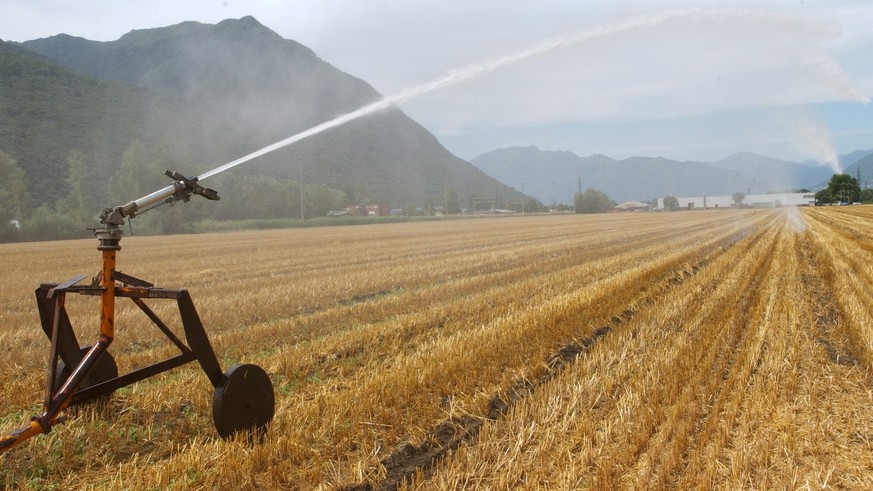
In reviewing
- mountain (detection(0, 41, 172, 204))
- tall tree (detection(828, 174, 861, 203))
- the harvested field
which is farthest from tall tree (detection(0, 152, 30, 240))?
tall tree (detection(828, 174, 861, 203))

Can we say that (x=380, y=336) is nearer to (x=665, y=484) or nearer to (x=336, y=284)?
(x=665, y=484)

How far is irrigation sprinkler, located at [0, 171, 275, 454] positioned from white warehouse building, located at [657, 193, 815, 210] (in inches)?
4979

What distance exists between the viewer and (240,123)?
16012cm

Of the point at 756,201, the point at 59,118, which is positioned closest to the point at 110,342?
the point at 59,118

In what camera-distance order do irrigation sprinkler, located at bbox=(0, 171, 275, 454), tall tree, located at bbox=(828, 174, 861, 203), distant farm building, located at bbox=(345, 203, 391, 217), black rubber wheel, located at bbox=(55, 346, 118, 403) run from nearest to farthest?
irrigation sprinkler, located at bbox=(0, 171, 275, 454) < black rubber wheel, located at bbox=(55, 346, 118, 403) < tall tree, located at bbox=(828, 174, 861, 203) < distant farm building, located at bbox=(345, 203, 391, 217)

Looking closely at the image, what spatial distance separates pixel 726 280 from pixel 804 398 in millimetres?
6951

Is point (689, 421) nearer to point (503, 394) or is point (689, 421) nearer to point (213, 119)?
point (503, 394)

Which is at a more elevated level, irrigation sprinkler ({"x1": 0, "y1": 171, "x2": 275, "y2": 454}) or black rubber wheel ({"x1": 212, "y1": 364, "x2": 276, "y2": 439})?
irrigation sprinkler ({"x1": 0, "y1": 171, "x2": 275, "y2": 454})

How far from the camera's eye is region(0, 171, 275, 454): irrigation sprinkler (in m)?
3.45

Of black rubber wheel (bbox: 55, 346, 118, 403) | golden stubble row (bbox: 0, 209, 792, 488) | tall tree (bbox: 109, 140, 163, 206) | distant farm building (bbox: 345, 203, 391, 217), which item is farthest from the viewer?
distant farm building (bbox: 345, 203, 391, 217)

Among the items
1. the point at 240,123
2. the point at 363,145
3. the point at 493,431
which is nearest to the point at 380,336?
the point at 493,431

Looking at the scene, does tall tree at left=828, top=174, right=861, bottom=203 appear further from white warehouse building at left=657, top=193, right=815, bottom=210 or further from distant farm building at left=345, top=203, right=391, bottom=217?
distant farm building at left=345, top=203, right=391, bottom=217

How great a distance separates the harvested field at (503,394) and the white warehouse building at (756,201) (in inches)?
4758

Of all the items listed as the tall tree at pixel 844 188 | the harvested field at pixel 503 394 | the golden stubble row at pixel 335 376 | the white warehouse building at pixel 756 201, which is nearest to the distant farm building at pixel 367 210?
the white warehouse building at pixel 756 201
